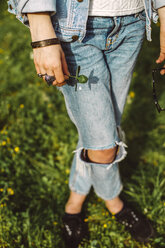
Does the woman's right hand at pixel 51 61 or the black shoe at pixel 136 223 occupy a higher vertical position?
the woman's right hand at pixel 51 61

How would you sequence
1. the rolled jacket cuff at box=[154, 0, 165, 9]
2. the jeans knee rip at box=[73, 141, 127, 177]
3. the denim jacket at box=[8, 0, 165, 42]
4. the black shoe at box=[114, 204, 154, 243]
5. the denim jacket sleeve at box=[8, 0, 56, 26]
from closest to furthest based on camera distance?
the denim jacket sleeve at box=[8, 0, 56, 26]
the denim jacket at box=[8, 0, 165, 42]
the rolled jacket cuff at box=[154, 0, 165, 9]
the jeans knee rip at box=[73, 141, 127, 177]
the black shoe at box=[114, 204, 154, 243]

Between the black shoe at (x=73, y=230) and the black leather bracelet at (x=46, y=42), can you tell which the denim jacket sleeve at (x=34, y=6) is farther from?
the black shoe at (x=73, y=230)

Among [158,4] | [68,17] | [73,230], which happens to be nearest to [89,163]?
[73,230]

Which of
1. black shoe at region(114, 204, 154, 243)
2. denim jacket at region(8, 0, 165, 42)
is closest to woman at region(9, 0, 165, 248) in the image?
denim jacket at region(8, 0, 165, 42)

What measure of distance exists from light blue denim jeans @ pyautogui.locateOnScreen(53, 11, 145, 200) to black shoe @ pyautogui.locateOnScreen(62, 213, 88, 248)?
1.68ft

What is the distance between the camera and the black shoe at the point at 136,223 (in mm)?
1630

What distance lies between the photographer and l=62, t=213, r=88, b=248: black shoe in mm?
1636

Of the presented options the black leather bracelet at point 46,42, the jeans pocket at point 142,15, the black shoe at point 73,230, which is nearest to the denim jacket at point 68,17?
Result: the black leather bracelet at point 46,42

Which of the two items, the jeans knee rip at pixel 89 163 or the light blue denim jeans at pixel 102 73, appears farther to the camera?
the jeans knee rip at pixel 89 163

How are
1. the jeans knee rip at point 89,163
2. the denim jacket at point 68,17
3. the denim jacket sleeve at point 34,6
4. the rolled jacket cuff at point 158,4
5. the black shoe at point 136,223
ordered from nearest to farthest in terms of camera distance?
the denim jacket sleeve at point 34,6 → the denim jacket at point 68,17 → the rolled jacket cuff at point 158,4 → the jeans knee rip at point 89,163 → the black shoe at point 136,223

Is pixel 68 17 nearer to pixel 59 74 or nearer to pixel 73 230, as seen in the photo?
pixel 59 74

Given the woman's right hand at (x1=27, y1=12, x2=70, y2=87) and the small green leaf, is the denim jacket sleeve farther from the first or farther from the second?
the small green leaf

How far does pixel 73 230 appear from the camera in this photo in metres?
1.66

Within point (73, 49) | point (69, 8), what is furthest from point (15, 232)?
point (69, 8)
